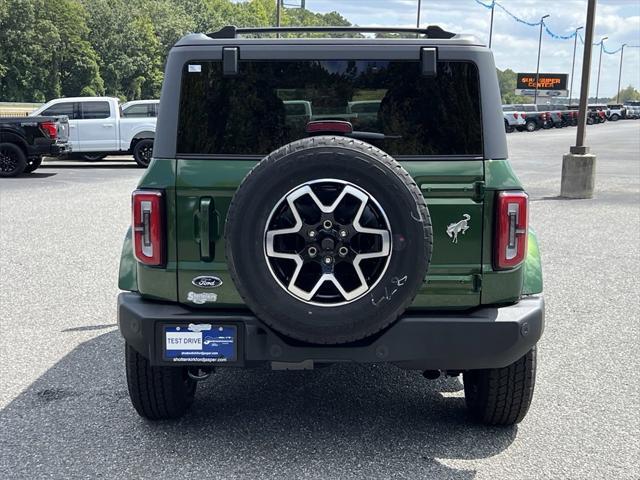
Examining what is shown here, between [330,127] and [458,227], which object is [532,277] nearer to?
[458,227]

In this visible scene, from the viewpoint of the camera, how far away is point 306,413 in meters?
4.39

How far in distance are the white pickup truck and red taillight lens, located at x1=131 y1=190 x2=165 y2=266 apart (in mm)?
17398

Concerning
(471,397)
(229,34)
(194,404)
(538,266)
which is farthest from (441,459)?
(229,34)

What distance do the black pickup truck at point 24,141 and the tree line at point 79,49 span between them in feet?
270

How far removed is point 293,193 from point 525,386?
1611 mm

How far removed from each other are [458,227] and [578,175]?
12.0 metres

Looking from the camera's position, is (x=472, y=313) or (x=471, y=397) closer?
(x=472, y=313)

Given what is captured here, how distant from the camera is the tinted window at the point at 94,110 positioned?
20750 millimetres

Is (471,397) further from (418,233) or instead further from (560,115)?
(560,115)

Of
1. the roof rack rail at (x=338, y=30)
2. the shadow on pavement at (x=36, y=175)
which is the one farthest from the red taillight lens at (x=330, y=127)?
the shadow on pavement at (x=36, y=175)

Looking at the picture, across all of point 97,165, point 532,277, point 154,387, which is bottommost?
point 97,165

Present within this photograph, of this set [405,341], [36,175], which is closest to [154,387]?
[405,341]

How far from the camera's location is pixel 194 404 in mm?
4531

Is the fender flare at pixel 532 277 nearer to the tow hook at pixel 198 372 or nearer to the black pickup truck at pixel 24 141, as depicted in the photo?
the tow hook at pixel 198 372
